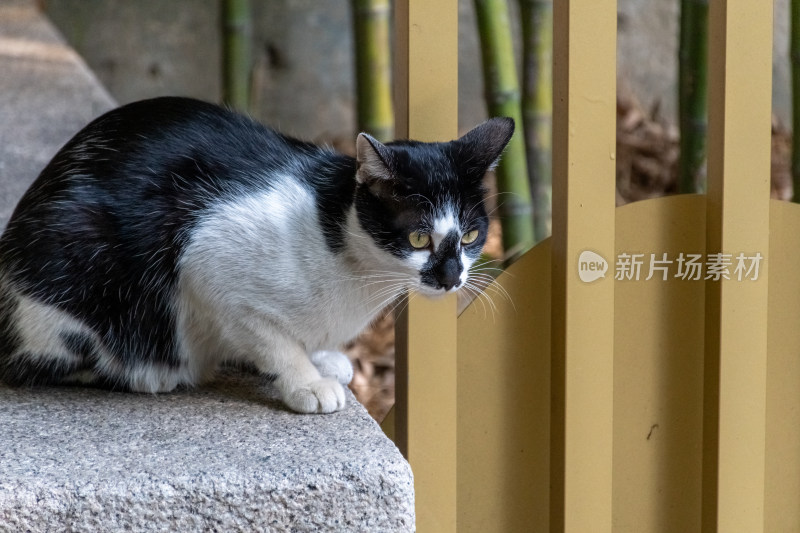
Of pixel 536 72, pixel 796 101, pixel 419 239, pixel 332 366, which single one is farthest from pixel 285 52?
pixel 419 239

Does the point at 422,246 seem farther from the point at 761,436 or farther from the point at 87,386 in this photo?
the point at 761,436

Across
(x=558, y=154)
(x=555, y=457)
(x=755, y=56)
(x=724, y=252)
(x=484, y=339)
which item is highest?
(x=755, y=56)

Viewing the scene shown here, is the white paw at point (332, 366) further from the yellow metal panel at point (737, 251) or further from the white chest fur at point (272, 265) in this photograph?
the yellow metal panel at point (737, 251)

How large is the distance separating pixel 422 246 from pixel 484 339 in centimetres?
26

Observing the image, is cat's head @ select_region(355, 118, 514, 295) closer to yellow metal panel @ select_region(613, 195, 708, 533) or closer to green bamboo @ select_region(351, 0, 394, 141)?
yellow metal panel @ select_region(613, 195, 708, 533)

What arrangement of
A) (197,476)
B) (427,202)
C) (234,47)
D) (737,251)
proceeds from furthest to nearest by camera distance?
(234,47), (737,251), (427,202), (197,476)

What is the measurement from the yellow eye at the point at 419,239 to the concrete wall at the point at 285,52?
242cm

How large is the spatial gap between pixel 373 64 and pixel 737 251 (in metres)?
0.94

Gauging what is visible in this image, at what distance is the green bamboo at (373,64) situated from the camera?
188 centimetres

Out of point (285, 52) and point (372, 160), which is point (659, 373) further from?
point (285, 52)

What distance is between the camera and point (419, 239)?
1.07 metres

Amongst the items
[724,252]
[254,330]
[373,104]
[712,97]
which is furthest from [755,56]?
[373,104]

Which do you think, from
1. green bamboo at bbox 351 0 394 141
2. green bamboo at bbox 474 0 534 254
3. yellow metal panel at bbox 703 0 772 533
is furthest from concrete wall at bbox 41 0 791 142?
yellow metal panel at bbox 703 0 772 533

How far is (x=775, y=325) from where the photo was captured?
1380 millimetres
